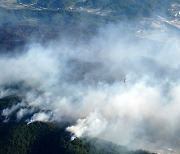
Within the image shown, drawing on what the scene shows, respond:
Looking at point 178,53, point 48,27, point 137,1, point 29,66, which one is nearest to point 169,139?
point 29,66

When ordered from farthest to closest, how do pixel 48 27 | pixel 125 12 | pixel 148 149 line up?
pixel 125 12, pixel 48 27, pixel 148 149

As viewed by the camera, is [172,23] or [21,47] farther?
[172,23]

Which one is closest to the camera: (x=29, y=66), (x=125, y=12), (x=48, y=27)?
(x=29, y=66)

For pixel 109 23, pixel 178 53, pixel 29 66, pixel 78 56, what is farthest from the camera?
pixel 109 23

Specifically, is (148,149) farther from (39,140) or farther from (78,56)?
(78,56)

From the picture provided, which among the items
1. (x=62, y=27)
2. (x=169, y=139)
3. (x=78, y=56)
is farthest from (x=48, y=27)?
(x=169, y=139)

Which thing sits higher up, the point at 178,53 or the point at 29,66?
the point at 29,66
